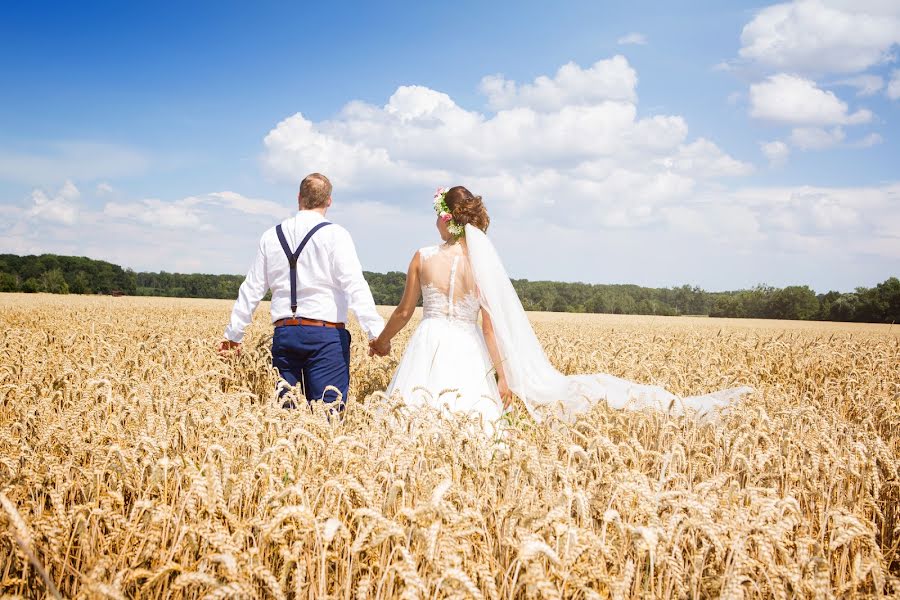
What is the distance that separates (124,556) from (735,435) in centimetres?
375

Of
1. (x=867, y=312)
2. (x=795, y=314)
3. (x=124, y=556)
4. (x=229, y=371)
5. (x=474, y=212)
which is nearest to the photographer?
(x=124, y=556)

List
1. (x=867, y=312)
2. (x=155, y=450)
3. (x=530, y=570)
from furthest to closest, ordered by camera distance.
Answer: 1. (x=867, y=312)
2. (x=155, y=450)
3. (x=530, y=570)

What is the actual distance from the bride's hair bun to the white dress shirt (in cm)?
114

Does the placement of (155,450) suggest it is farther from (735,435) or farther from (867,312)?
(867,312)

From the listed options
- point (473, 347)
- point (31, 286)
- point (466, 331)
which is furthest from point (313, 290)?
point (31, 286)

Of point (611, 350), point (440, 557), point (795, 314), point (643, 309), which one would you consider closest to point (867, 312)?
point (795, 314)

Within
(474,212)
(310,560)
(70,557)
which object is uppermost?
(474,212)

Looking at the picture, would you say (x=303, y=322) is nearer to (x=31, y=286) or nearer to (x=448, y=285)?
(x=448, y=285)

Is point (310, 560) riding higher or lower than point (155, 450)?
lower

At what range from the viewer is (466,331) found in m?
5.79

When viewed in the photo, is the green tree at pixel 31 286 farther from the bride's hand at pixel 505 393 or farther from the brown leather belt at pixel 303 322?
the bride's hand at pixel 505 393

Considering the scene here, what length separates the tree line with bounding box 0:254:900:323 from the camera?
53.3 metres

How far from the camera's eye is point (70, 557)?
2301mm

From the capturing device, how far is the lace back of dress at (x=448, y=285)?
5.64 m
